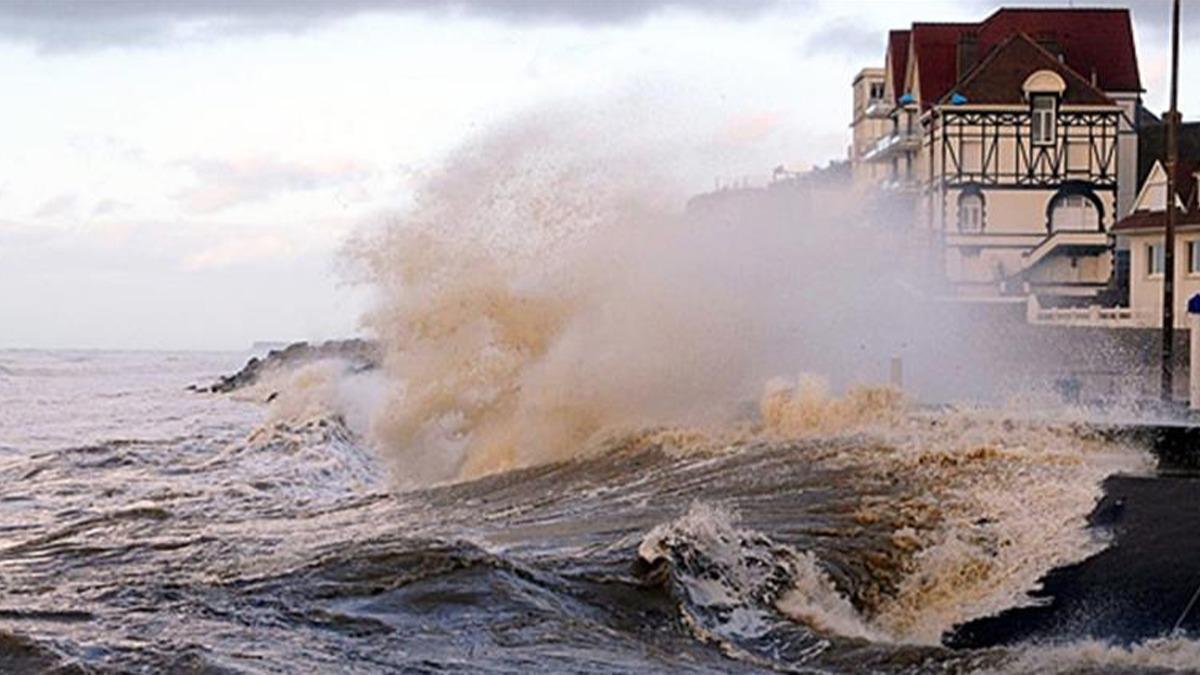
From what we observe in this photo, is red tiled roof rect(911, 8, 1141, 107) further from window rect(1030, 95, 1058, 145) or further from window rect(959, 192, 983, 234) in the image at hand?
window rect(959, 192, 983, 234)

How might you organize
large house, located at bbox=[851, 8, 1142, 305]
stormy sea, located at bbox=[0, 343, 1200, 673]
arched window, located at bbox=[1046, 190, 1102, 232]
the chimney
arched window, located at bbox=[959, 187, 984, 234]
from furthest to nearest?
the chimney
arched window, located at bbox=[959, 187, 984, 234]
arched window, located at bbox=[1046, 190, 1102, 232]
large house, located at bbox=[851, 8, 1142, 305]
stormy sea, located at bbox=[0, 343, 1200, 673]

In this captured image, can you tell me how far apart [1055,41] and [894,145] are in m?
6.35

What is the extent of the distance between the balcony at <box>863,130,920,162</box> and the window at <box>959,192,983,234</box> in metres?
4.45

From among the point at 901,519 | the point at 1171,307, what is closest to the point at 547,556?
the point at 901,519

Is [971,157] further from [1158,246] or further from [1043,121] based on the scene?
[1158,246]

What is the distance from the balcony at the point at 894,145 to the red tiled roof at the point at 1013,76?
395cm

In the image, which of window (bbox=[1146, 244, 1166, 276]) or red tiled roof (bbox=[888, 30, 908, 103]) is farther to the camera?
red tiled roof (bbox=[888, 30, 908, 103])

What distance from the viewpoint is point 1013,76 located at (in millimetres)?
54812

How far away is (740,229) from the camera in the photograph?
27688 millimetres

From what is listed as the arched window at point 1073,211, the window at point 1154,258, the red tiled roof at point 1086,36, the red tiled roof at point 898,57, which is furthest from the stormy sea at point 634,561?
the red tiled roof at point 898,57

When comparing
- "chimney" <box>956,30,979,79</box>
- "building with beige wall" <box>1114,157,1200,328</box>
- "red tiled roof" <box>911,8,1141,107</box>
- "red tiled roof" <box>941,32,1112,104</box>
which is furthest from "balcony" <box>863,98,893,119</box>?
"building with beige wall" <box>1114,157,1200,328</box>

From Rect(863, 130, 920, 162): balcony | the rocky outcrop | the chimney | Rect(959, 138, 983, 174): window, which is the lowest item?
the rocky outcrop

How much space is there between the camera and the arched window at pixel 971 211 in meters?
54.5

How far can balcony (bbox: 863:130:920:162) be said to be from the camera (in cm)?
5878
